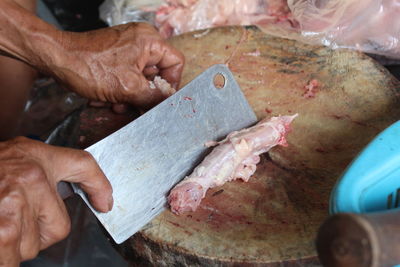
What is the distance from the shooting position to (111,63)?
1.51 m

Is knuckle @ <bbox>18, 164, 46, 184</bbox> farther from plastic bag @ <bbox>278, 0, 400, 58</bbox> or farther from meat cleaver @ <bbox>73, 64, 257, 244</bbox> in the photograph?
plastic bag @ <bbox>278, 0, 400, 58</bbox>

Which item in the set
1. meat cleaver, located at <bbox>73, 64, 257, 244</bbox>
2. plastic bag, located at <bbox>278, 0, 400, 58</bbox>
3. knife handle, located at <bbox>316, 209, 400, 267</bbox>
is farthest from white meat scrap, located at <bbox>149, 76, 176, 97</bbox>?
knife handle, located at <bbox>316, 209, 400, 267</bbox>

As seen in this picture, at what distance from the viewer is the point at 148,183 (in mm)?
1290

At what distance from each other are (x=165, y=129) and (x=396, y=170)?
0.58 m

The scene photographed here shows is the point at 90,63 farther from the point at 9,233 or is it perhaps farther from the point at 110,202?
the point at 9,233

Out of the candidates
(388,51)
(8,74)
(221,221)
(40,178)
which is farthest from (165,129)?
(8,74)

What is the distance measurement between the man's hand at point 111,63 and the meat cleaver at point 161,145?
0.66ft

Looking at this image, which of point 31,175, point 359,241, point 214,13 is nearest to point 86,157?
point 31,175

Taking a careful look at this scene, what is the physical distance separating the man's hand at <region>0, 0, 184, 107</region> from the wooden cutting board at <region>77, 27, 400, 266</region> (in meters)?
0.13

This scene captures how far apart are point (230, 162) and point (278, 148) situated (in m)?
0.17

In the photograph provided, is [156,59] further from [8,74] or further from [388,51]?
[8,74]

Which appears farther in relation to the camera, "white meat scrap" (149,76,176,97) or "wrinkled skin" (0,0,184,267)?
"white meat scrap" (149,76,176,97)

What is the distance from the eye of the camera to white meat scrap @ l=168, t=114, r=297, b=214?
49.2 inches

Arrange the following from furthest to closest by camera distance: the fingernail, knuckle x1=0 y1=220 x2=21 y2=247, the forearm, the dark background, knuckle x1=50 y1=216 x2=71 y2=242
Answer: the dark background → the forearm → the fingernail → knuckle x1=50 y1=216 x2=71 y2=242 → knuckle x1=0 y1=220 x2=21 y2=247
